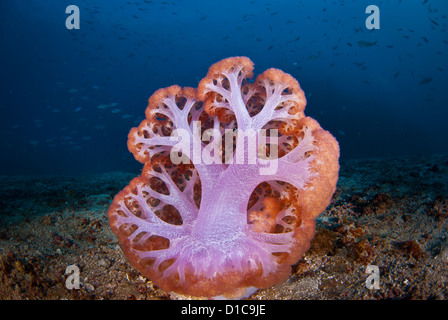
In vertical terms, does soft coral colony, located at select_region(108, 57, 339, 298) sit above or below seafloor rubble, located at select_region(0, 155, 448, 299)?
above

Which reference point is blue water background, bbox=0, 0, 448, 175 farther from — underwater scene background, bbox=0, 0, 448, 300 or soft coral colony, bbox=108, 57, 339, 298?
soft coral colony, bbox=108, 57, 339, 298

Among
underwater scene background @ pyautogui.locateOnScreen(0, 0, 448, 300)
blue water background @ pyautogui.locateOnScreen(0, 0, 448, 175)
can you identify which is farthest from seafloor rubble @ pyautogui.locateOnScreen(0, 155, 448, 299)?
blue water background @ pyautogui.locateOnScreen(0, 0, 448, 175)

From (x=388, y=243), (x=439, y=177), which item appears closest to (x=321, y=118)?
(x=439, y=177)

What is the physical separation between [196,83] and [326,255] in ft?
195

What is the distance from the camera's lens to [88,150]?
73.4m

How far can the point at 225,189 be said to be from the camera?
2885mm

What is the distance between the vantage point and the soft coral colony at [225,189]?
2527 millimetres

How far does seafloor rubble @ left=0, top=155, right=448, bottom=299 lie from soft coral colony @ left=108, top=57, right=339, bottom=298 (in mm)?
524

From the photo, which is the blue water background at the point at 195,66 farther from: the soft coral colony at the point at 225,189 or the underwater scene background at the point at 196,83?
the soft coral colony at the point at 225,189

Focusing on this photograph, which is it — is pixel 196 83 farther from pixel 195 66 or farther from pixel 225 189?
pixel 225 189

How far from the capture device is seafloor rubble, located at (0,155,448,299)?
2633 millimetres

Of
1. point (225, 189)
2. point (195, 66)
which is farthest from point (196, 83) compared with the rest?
point (225, 189)
